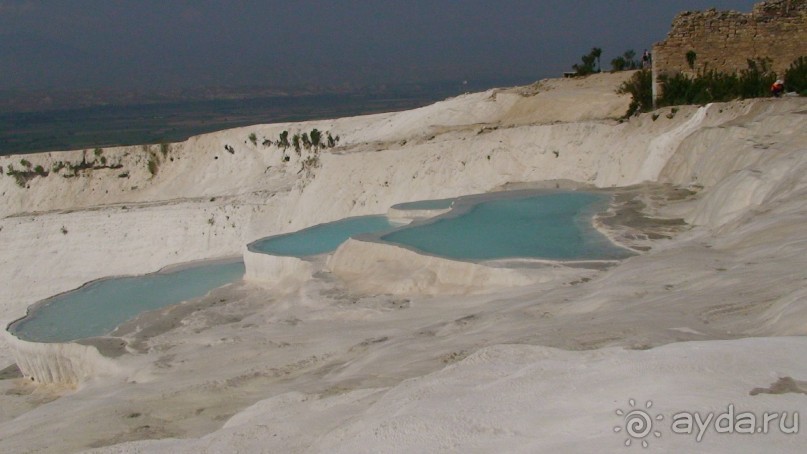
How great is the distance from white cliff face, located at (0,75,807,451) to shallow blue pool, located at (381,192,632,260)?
0.69 m

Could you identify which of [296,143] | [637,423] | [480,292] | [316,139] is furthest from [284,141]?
[637,423]

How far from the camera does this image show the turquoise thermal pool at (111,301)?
13.1 meters

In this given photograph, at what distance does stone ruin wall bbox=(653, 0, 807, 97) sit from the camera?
17438mm

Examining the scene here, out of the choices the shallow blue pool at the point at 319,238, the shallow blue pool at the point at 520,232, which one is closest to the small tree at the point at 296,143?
the shallow blue pool at the point at 319,238

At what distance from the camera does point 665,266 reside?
8852 mm

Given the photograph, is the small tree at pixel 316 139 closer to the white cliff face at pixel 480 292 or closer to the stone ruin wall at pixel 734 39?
the white cliff face at pixel 480 292

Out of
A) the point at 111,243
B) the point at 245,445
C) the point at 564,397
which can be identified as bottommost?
the point at 111,243

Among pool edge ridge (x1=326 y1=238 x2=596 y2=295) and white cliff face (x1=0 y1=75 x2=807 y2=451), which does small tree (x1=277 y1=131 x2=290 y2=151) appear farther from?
pool edge ridge (x1=326 y1=238 x2=596 y2=295)

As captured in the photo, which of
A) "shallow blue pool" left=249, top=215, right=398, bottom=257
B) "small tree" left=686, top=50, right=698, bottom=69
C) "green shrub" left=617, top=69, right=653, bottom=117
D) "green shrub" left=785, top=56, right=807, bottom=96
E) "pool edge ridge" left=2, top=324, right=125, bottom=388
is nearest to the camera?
"pool edge ridge" left=2, top=324, right=125, bottom=388

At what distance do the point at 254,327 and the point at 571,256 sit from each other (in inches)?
154

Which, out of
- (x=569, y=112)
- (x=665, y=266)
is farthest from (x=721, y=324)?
(x=569, y=112)

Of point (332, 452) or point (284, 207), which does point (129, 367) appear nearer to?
point (332, 452)

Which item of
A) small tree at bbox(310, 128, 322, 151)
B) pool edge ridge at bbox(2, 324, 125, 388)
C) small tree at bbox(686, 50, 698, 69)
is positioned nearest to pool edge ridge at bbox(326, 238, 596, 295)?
pool edge ridge at bbox(2, 324, 125, 388)

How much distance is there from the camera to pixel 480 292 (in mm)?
10234
